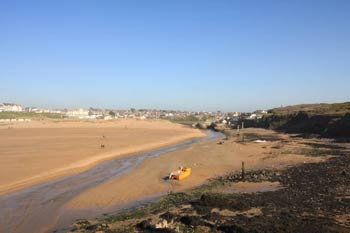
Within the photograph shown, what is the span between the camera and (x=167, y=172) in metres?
29.7

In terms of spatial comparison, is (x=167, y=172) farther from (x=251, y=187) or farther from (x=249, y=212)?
(x=249, y=212)

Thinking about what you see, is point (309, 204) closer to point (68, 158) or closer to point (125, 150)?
point (68, 158)

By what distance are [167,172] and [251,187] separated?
8848 millimetres

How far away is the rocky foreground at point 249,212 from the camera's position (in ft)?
45.0

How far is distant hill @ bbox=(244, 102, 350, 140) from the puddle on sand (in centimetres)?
3433

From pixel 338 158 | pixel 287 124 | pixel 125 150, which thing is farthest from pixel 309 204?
pixel 287 124

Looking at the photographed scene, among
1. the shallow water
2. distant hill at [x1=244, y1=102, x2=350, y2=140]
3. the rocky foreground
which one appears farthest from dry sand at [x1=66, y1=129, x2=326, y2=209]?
distant hill at [x1=244, y1=102, x2=350, y2=140]

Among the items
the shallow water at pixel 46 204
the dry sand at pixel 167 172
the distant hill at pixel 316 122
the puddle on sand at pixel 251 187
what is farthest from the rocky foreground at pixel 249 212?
the distant hill at pixel 316 122

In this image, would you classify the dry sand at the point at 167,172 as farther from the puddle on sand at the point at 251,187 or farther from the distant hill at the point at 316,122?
the distant hill at the point at 316,122

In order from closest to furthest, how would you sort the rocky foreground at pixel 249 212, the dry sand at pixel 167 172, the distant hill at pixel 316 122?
the rocky foreground at pixel 249 212 → the dry sand at pixel 167 172 → the distant hill at pixel 316 122

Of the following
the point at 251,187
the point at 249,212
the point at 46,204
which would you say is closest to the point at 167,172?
the point at 251,187

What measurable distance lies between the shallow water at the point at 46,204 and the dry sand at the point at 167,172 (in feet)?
3.05

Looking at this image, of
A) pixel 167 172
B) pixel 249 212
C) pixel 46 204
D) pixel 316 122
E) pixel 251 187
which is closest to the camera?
pixel 249 212

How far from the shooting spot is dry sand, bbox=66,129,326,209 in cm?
2130
